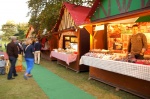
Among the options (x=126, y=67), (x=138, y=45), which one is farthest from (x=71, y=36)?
(x=126, y=67)

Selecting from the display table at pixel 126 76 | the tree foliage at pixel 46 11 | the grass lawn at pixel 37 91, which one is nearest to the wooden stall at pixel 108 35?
the display table at pixel 126 76

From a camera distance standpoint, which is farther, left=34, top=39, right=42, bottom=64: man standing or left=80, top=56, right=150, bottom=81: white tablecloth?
left=34, top=39, right=42, bottom=64: man standing

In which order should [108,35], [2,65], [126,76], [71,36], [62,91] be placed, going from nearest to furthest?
[126,76] < [62,91] < [2,65] < [108,35] < [71,36]

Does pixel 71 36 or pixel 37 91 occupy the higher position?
pixel 71 36

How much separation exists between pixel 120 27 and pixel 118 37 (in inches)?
→ 21.0

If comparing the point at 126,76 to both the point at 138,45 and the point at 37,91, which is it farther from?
the point at 37,91

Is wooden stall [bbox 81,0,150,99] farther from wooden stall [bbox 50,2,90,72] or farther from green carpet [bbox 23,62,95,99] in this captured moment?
wooden stall [bbox 50,2,90,72]

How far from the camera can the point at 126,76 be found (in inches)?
241

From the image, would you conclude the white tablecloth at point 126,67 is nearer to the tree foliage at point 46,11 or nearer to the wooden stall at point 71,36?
the wooden stall at point 71,36

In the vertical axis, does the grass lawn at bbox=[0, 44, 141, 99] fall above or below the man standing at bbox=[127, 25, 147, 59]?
below

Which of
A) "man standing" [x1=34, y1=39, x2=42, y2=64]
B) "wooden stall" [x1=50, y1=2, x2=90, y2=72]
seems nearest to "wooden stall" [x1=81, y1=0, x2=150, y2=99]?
"wooden stall" [x1=50, y1=2, x2=90, y2=72]

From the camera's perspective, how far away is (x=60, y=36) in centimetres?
1512

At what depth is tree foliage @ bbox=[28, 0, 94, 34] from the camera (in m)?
15.5

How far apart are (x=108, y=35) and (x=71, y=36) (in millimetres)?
6132
